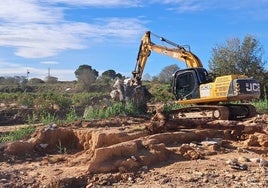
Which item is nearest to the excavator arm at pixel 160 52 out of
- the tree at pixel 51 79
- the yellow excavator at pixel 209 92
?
the yellow excavator at pixel 209 92

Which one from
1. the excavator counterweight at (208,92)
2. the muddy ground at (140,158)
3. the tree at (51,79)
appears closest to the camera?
the muddy ground at (140,158)

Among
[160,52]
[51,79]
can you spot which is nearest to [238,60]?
[160,52]

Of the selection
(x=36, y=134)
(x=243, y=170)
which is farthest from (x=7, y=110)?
(x=243, y=170)

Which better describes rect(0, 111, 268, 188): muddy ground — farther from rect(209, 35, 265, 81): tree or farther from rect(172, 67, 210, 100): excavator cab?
rect(209, 35, 265, 81): tree

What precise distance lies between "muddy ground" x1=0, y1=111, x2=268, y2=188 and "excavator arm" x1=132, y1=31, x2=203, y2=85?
565cm

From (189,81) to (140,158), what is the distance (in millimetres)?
7072

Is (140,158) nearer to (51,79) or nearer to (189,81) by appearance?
(189,81)

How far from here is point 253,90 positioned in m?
13.5

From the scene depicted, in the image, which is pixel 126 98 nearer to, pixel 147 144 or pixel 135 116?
pixel 135 116

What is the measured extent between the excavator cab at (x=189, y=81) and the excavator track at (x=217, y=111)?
58 cm

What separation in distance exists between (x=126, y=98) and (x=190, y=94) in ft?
13.7

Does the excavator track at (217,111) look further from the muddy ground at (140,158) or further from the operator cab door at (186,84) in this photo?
the muddy ground at (140,158)

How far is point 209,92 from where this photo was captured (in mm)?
14156

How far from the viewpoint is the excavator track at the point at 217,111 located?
13.5 metres
